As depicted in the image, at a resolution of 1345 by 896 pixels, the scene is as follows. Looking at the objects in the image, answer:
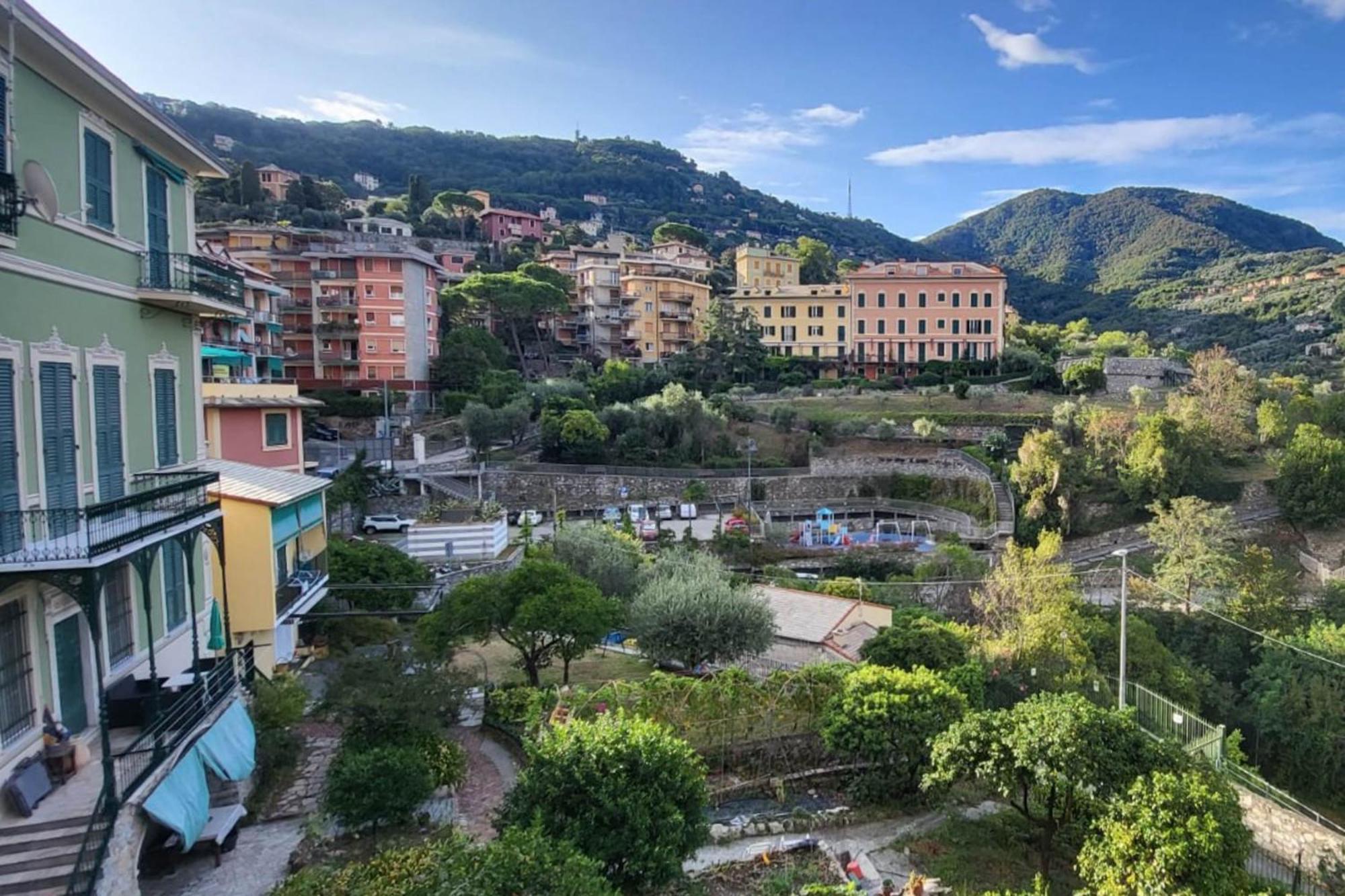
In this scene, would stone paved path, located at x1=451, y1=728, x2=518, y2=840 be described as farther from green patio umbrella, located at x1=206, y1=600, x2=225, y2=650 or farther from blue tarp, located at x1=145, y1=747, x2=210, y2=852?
green patio umbrella, located at x1=206, y1=600, x2=225, y2=650

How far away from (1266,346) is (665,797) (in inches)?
3289

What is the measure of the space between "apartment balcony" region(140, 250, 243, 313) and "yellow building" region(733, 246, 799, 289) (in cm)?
6585

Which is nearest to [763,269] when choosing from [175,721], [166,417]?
[166,417]

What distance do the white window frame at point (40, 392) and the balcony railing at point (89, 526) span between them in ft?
1.06

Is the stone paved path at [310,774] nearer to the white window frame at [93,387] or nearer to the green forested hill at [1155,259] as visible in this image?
the white window frame at [93,387]

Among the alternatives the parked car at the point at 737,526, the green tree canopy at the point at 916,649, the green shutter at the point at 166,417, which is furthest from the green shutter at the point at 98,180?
the parked car at the point at 737,526

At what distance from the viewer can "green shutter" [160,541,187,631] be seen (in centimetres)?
1130

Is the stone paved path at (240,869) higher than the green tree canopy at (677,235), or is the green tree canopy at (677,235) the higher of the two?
the green tree canopy at (677,235)

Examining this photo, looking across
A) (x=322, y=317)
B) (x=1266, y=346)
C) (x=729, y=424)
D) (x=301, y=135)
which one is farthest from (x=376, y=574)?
(x=301, y=135)

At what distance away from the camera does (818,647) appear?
63.8ft

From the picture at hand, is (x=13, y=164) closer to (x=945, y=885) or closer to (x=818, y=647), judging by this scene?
(x=945, y=885)

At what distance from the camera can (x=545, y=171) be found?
140 metres

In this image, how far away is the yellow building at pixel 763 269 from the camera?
250 ft

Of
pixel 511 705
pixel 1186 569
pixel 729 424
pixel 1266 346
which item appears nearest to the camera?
pixel 511 705
